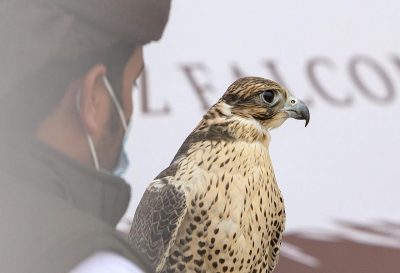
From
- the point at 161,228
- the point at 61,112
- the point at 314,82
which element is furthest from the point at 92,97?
the point at 314,82

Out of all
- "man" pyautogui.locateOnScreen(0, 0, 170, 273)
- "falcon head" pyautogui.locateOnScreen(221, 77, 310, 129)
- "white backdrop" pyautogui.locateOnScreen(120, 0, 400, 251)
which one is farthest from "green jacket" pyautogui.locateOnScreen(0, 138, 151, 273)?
"white backdrop" pyautogui.locateOnScreen(120, 0, 400, 251)

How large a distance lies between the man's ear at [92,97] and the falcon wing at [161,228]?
0.10m

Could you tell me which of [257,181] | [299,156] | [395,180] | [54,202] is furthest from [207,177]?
[395,180]

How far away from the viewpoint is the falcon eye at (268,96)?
807mm

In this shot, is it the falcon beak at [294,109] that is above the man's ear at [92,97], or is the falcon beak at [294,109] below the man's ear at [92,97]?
below

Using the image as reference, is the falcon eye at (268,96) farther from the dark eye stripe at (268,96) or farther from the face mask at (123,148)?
the face mask at (123,148)

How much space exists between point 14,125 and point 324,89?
490mm

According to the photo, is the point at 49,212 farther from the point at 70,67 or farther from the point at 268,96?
the point at 268,96

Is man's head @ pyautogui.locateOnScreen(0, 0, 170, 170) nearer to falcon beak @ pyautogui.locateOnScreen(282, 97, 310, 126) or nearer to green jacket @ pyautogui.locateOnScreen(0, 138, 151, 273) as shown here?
green jacket @ pyautogui.locateOnScreen(0, 138, 151, 273)

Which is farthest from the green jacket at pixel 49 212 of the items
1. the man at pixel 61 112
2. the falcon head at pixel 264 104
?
the falcon head at pixel 264 104

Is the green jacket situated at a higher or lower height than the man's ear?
lower

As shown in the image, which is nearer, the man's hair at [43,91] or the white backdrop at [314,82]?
the man's hair at [43,91]

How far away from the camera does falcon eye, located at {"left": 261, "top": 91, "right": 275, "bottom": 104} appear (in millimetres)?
807

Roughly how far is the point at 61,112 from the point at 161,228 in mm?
162
